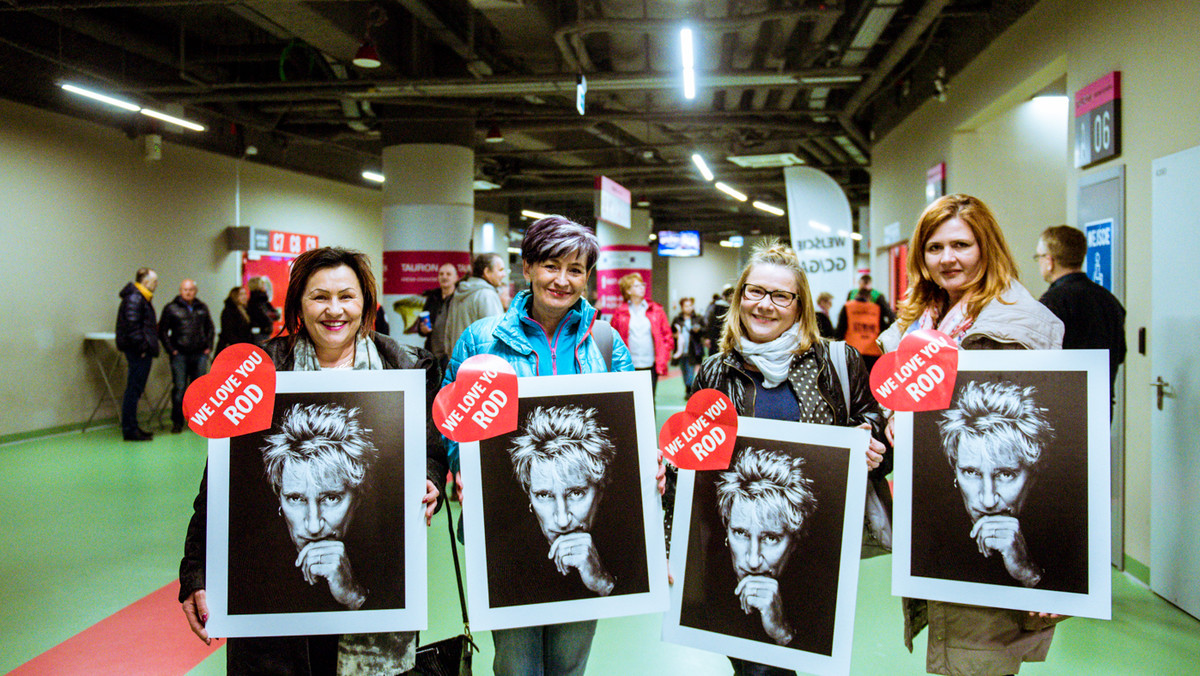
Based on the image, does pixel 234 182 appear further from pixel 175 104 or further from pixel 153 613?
pixel 153 613

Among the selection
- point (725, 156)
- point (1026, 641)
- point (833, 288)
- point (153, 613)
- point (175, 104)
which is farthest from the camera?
point (725, 156)

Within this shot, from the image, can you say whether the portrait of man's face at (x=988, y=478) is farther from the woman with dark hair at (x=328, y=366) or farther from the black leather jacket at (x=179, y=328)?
the black leather jacket at (x=179, y=328)

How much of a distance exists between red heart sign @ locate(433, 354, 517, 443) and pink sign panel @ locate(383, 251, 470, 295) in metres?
7.89

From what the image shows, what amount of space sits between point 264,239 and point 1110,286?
10598mm

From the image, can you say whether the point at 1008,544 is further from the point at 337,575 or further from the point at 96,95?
the point at 96,95

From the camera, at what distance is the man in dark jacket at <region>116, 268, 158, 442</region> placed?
7.61m

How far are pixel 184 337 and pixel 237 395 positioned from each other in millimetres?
7660

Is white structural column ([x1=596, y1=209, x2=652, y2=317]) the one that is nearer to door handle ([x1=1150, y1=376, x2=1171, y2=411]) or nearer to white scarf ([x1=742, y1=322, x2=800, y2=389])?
door handle ([x1=1150, y1=376, x2=1171, y2=411])

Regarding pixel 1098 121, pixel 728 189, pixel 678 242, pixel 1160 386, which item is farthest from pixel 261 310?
pixel 678 242

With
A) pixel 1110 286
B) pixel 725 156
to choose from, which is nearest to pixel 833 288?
Result: pixel 1110 286

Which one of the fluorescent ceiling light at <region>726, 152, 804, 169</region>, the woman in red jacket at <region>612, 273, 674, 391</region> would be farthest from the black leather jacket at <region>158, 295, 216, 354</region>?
the fluorescent ceiling light at <region>726, 152, 804, 169</region>

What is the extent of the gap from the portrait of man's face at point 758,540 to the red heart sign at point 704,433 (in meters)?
0.11

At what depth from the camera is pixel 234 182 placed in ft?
35.4

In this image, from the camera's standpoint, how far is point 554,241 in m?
1.66
